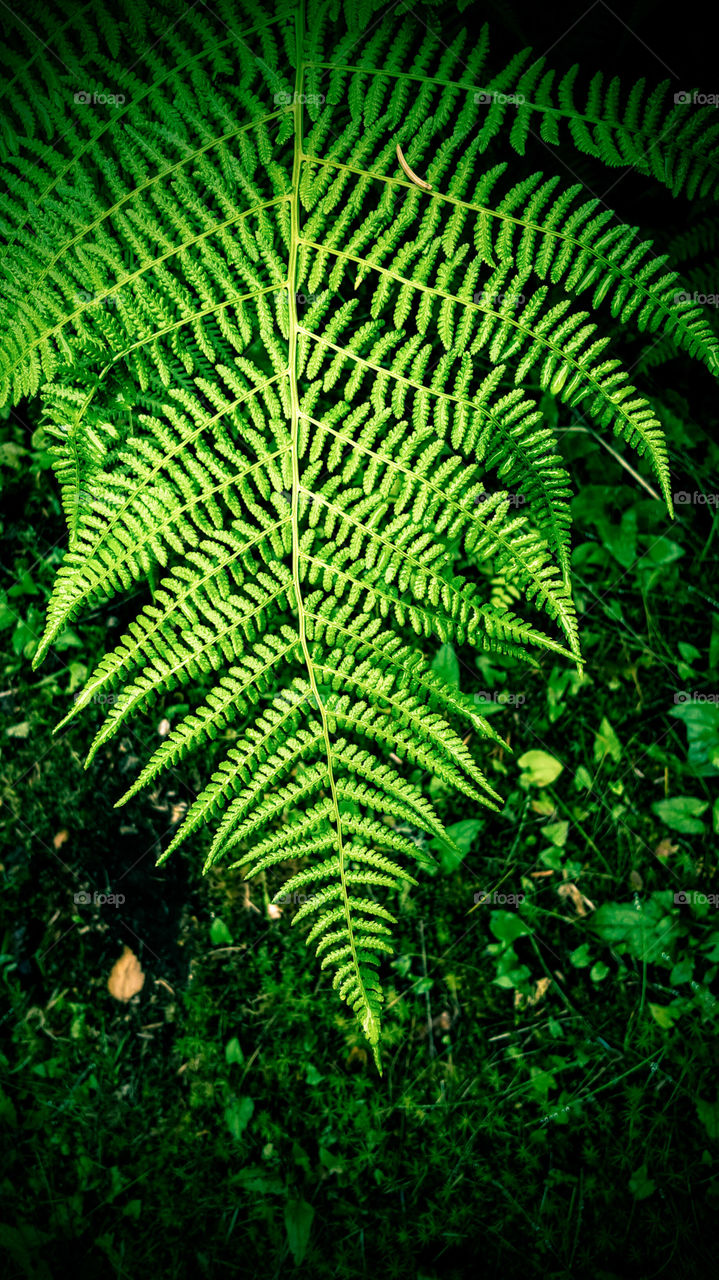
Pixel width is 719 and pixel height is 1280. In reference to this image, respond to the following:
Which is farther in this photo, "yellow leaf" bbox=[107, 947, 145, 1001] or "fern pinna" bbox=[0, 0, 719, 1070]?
"yellow leaf" bbox=[107, 947, 145, 1001]

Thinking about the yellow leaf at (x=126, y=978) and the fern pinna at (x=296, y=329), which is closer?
the fern pinna at (x=296, y=329)

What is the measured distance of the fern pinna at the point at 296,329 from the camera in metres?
1.41

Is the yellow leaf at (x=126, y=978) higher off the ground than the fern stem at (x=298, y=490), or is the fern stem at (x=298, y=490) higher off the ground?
the fern stem at (x=298, y=490)

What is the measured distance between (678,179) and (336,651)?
3.62 ft

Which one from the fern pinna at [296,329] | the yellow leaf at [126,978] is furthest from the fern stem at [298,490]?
the yellow leaf at [126,978]

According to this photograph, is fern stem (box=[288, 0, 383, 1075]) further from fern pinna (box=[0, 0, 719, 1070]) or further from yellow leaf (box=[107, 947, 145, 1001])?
yellow leaf (box=[107, 947, 145, 1001])

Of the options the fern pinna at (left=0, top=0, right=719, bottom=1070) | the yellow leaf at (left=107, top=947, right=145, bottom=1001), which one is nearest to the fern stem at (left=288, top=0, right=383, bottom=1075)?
the fern pinna at (left=0, top=0, right=719, bottom=1070)

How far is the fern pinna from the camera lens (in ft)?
4.61

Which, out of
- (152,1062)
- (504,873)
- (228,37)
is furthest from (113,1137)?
(228,37)

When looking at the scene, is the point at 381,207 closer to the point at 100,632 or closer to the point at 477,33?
the point at 477,33

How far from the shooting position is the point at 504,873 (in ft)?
8.44

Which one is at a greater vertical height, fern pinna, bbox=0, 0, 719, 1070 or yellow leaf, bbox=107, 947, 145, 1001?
fern pinna, bbox=0, 0, 719, 1070

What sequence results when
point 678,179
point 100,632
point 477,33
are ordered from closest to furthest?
point 678,179 < point 477,33 < point 100,632

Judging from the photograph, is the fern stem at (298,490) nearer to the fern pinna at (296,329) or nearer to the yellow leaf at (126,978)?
the fern pinna at (296,329)
